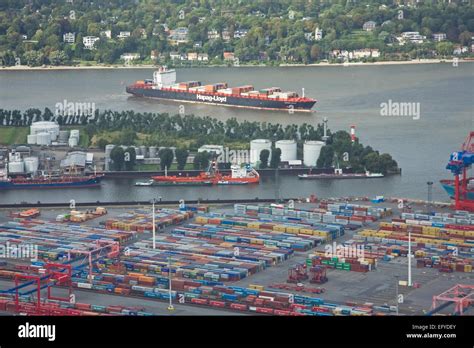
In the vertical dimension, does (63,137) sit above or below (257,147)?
above

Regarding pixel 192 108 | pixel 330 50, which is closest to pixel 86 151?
pixel 192 108

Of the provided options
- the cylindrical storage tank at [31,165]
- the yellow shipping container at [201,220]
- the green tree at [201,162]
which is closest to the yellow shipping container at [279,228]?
the yellow shipping container at [201,220]

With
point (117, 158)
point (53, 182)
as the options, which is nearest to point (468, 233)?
point (117, 158)

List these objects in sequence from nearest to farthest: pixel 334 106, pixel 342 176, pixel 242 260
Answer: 1. pixel 242 260
2. pixel 342 176
3. pixel 334 106

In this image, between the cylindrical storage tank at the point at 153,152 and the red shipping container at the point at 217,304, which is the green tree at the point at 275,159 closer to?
the cylindrical storage tank at the point at 153,152

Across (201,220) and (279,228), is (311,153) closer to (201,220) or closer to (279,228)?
(201,220)
